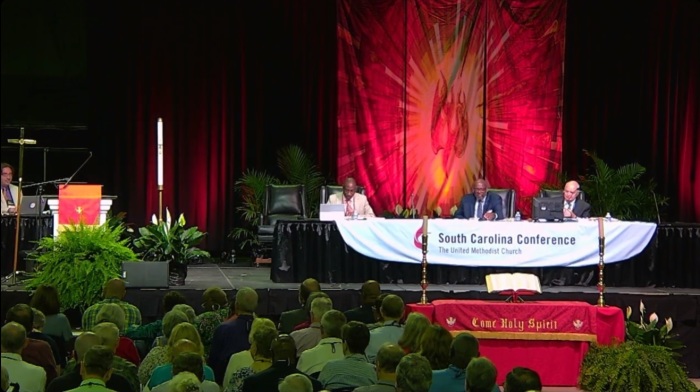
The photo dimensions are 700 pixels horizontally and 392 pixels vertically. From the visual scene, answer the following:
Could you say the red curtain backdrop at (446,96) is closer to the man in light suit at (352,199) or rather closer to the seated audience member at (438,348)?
the man in light suit at (352,199)

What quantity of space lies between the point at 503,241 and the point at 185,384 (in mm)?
6564

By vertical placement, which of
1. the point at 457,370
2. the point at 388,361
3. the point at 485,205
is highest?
the point at 485,205

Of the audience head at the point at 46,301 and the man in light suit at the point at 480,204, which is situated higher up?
the man in light suit at the point at 480,204

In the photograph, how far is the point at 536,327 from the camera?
27.2 ft

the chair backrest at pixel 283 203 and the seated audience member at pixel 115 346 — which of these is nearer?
the seated audience member at pixel 115 346

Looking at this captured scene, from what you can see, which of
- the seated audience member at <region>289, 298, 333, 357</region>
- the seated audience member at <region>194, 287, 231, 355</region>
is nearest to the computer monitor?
the seated audience member at <region>194, 287, 231, 355</region>

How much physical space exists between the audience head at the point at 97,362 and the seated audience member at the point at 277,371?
625mm

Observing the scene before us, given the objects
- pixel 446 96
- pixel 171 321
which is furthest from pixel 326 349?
pixel 446 96

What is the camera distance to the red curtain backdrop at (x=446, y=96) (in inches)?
562

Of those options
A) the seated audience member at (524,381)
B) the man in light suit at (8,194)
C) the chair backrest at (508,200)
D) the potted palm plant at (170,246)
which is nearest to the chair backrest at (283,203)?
the chair backrest at (508,200)

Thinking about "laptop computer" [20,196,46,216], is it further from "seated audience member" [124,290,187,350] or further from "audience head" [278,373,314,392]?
"audience head" [278,373,314,392]

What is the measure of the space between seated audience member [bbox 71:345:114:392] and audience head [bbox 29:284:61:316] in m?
2.06

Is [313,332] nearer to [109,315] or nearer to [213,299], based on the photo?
[213,299]

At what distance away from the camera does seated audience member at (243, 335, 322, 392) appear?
→ 457 cm
